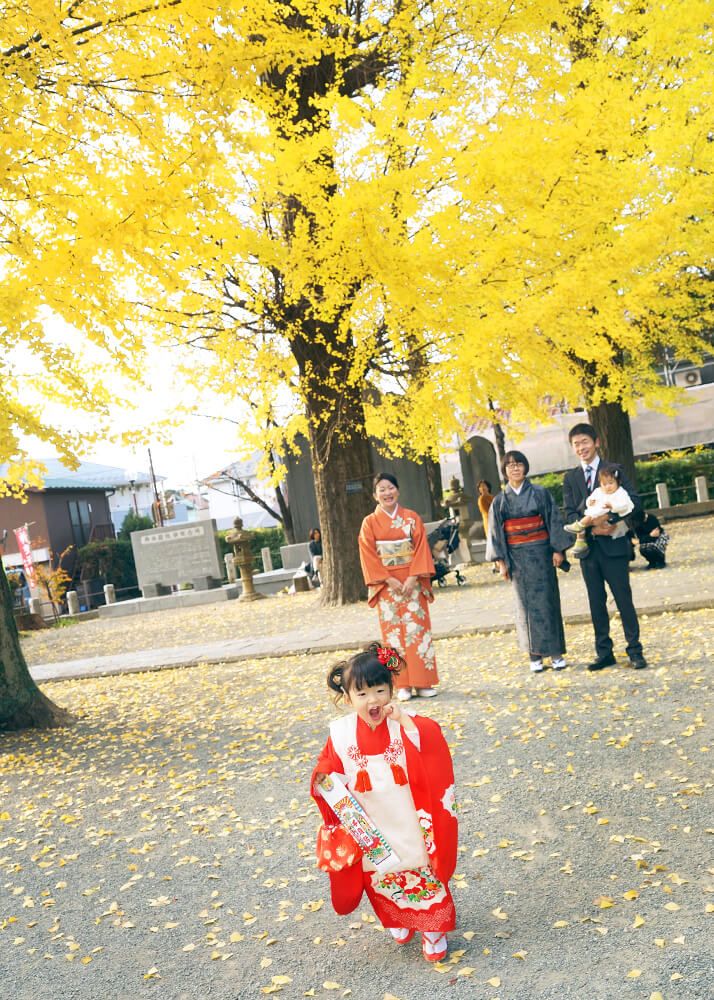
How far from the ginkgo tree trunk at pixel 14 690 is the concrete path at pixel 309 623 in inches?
111

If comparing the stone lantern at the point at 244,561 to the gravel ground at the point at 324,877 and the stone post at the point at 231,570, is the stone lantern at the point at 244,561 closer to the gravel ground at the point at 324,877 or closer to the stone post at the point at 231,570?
the stone post at the point at 231,570

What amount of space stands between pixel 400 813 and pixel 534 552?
13.6 ft

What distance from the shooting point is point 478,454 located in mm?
23734

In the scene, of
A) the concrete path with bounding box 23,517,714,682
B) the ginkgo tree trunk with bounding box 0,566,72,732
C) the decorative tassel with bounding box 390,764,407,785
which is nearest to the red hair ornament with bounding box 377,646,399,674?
the decorative tassel with bounding box 390,764,407,785

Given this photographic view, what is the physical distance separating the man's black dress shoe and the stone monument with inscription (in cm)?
1731

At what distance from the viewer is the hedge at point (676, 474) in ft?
78.0

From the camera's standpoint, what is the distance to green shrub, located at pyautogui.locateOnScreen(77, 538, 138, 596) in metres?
37.0

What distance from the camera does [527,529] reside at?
7039 millimetres

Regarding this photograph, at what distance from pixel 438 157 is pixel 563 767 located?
297 inches

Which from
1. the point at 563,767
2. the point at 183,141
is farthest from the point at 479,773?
the point at 183,141

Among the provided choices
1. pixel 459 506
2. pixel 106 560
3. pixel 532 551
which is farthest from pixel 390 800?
pixel 106 560

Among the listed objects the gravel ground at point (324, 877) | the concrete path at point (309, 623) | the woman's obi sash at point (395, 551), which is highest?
the woman's obi sash at point (395, 551)

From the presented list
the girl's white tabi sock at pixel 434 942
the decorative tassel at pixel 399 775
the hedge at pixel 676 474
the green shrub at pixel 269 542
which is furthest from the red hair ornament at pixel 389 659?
the green shrub at pixel 269 542

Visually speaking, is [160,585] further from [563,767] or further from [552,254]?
[563,767]
